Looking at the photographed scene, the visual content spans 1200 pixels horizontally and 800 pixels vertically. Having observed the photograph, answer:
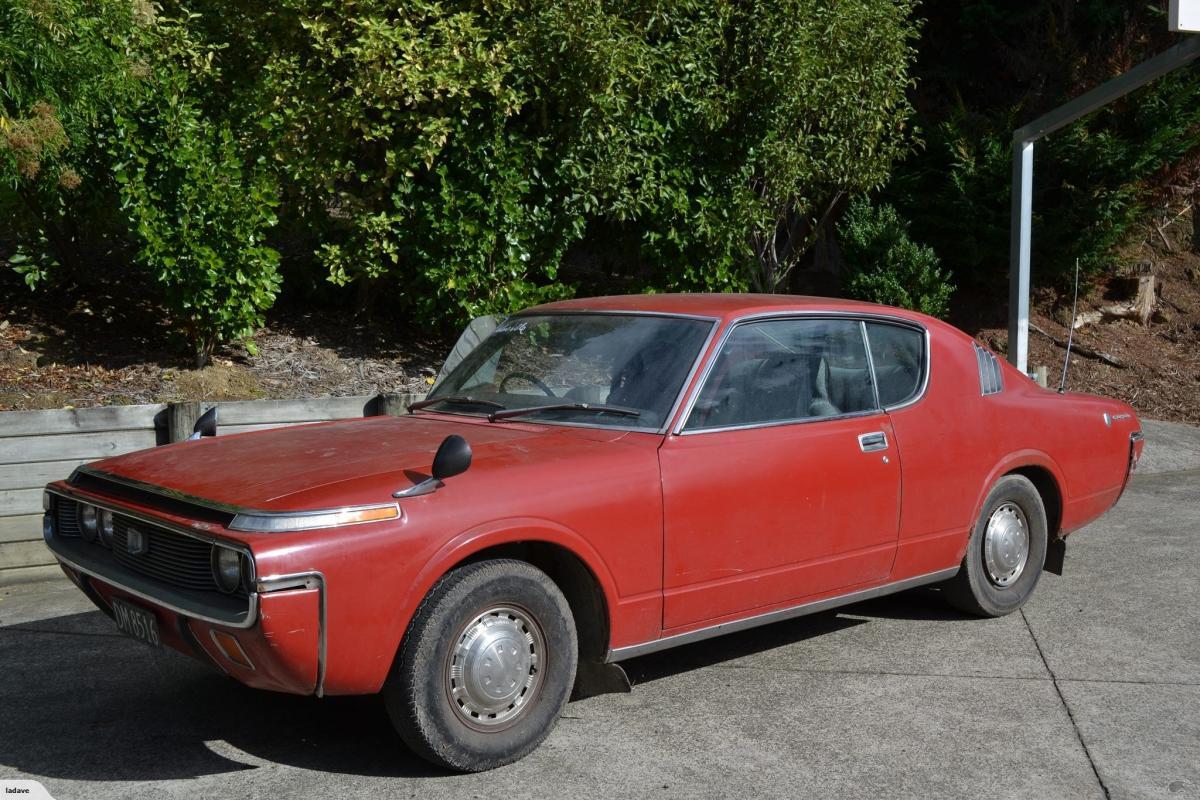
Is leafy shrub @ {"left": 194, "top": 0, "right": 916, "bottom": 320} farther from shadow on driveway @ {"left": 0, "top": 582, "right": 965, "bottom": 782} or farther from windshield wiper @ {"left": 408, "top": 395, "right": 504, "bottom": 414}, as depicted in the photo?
shadow on driveway @ {"left": 0, "top": 582, "right": 965, "bottom": 782}

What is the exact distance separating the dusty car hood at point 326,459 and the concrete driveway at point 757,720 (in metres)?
1.02

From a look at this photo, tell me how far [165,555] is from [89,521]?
0.68 meters

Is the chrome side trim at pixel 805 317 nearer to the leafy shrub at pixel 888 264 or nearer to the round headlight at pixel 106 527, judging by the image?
the round headlight at pixel 106 527

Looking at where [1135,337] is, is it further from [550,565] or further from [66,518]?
[66,518]

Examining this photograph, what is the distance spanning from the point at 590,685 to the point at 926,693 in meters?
1.50

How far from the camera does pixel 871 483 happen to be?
5.29 metres

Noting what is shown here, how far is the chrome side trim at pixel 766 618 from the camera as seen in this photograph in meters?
4.58

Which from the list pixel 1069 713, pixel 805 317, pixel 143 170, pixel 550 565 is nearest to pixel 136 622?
pixel 550 565

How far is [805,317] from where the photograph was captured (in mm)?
5465

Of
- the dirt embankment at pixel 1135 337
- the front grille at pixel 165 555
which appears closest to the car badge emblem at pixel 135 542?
the front grille at pixel 165 555

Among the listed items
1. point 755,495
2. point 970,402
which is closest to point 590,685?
point 755,495

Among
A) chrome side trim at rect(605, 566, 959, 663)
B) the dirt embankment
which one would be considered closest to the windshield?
chrome side trim at rect(605, 566, 959, 663)

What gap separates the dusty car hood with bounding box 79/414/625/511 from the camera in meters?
3.98

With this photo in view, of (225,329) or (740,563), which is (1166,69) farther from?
(225,329)
